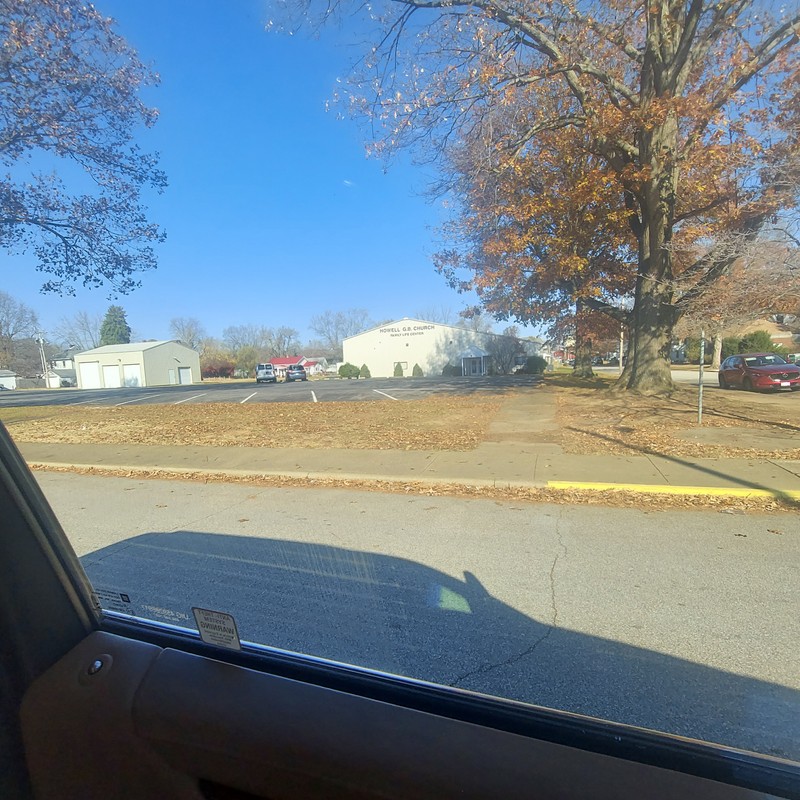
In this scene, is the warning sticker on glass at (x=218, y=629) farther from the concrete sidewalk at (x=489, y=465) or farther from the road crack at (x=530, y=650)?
the concrete sidewalk at (x=489, y=465)

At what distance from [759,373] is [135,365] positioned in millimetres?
22508

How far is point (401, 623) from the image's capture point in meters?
3.07

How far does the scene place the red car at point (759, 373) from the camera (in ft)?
63.5

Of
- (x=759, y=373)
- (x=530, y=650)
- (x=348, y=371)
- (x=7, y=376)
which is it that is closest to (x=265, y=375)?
(x=348, y=371)

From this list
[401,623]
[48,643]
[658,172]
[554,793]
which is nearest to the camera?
[554,793]

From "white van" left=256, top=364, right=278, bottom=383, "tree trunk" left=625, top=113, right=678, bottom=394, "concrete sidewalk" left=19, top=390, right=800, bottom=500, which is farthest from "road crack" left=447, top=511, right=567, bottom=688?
"white van" left=256, top=364, right=278, bottom=383

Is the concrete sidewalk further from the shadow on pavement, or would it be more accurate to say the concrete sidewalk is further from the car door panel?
the car door panel

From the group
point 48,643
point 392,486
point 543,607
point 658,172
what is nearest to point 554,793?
point 48,643

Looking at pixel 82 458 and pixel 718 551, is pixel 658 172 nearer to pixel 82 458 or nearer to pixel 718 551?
pixel 718 551

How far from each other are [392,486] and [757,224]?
10.9 meters

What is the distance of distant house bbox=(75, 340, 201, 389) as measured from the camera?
8.35m

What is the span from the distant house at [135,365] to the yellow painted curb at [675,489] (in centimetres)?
602

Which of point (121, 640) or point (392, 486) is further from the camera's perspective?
point (392, 486)

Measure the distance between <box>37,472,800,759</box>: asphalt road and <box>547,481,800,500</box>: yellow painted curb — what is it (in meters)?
0.58
